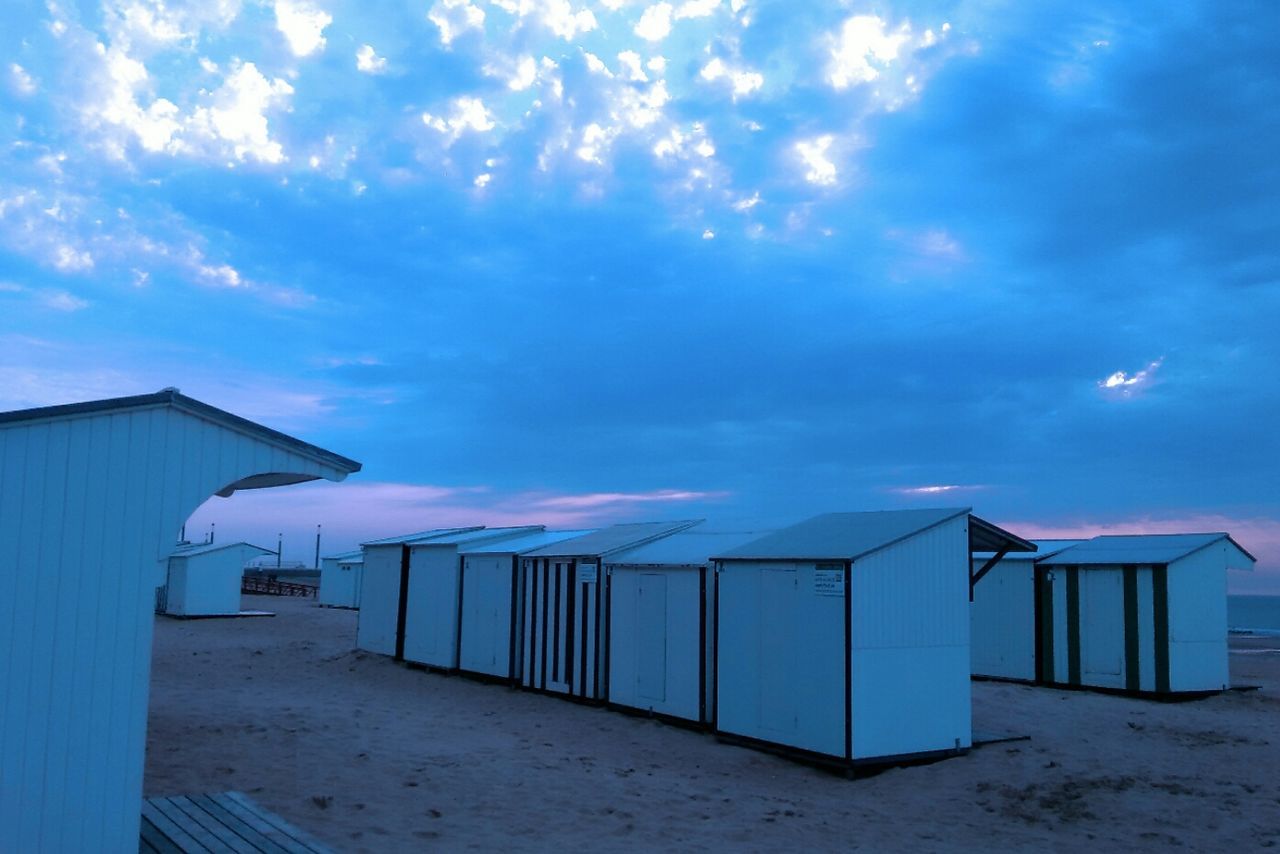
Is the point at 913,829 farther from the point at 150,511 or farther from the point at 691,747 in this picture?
the point at 150,511

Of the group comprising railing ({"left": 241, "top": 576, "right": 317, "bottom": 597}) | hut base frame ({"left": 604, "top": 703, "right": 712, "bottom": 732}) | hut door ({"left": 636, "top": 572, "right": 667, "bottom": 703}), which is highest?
hut door ({"left": 636, "top": 572, "right": 667, "bottom": 703})

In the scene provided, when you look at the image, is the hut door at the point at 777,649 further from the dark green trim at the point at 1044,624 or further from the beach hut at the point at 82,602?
the dark green trim at the point at 1044,624

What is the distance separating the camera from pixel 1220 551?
18.3 metres

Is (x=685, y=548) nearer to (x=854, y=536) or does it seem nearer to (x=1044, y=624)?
(x=854, y=536)

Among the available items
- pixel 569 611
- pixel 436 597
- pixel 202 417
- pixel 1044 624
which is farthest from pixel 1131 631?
pixel 202 417

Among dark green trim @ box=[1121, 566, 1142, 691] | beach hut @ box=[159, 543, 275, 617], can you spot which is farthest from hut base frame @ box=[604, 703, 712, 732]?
beach hut @ box=[159, 543, 275, 617]

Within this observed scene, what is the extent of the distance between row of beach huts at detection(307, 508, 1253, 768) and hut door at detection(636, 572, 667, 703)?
0.09ft

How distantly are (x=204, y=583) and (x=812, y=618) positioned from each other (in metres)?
25.7

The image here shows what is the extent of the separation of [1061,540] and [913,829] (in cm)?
1304

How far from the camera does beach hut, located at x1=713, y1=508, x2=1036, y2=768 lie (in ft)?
35.5

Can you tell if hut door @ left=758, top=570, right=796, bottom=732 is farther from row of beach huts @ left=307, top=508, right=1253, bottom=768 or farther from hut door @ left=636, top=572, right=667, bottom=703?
hut door @ left=636, top=572, right=667, bottom=703

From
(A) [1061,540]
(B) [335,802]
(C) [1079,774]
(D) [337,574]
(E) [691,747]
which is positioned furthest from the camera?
(D) [337,574]

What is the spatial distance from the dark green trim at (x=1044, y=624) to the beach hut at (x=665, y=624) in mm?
7231

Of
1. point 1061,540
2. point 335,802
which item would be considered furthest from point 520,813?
point 1061,540
